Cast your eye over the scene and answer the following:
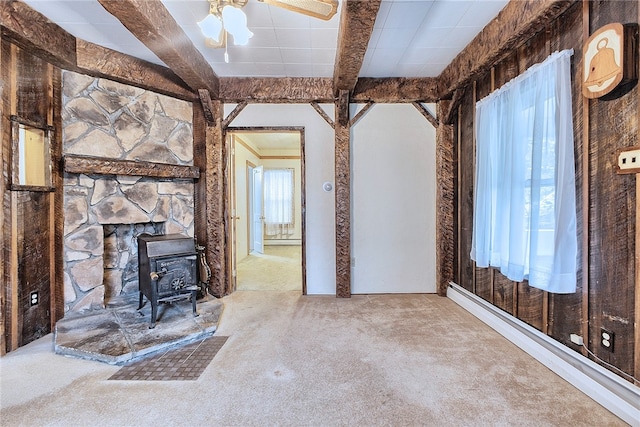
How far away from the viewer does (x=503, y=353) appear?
6.84ft

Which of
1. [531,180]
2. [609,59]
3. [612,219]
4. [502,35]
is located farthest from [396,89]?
[612,219]

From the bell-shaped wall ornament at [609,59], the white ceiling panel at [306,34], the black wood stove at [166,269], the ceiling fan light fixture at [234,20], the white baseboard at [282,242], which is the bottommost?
the white baseboard at [282,242]

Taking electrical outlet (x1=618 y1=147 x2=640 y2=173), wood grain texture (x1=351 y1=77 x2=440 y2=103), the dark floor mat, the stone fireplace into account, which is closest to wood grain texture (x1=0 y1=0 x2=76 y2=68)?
the stone fireplace

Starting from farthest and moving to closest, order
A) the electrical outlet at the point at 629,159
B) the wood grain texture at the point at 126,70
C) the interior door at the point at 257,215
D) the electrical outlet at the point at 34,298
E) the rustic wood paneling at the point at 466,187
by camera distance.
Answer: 1. the interior door at the point at 257,215
2. the rustic wood paneling at the point at 466,187
3. the wood grain texture at the point at 126,70
4. the electrical outlet at the point at 34,298
5. the electrical outlet at the point at 629,159

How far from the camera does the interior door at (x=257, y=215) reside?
656 centimetres

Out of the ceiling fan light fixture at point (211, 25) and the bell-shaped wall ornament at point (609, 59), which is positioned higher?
the ceiling fan light fixture at point (211, 25)

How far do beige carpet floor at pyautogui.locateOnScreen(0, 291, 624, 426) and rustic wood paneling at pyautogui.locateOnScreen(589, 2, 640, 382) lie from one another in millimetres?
443

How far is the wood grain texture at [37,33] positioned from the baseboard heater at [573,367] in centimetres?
433

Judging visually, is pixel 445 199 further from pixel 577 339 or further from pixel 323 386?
pixel 323 386

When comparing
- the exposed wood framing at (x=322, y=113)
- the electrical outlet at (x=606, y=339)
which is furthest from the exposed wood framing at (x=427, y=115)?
the electrical outlet at (x=606, y=339)

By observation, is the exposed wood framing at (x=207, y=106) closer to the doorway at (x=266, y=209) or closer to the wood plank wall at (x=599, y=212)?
the doorway at (x=266, y=209)

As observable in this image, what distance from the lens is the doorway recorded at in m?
3.68

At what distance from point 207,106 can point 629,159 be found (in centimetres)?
350

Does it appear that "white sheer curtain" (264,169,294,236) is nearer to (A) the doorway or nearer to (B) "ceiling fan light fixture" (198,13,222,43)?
(A) the doorway
